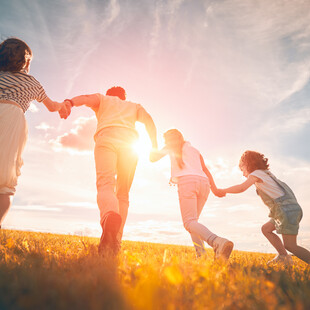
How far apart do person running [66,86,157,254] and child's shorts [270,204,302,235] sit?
2892mm

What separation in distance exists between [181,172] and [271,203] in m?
2.08

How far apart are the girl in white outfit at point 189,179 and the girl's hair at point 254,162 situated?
96 centimetres

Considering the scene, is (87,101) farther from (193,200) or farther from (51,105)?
(193,200)

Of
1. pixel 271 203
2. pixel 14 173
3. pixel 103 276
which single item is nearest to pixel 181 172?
pixel 271 203

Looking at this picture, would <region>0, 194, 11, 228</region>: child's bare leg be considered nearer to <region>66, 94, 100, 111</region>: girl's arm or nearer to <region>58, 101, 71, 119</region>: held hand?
<region>58, 101, 71, 119</region>: held hand

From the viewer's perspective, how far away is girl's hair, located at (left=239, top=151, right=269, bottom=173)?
5.75 meters

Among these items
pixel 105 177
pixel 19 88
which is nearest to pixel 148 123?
pixel 105 177

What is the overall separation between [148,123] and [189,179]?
4.57 ft

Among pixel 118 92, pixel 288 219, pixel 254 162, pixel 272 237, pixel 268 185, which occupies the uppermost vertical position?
pixel 118 92

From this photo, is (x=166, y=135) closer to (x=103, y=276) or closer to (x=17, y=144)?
(x=17, y=144)

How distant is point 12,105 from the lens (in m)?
3.63

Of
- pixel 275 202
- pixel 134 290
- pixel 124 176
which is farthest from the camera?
pixel 275 202

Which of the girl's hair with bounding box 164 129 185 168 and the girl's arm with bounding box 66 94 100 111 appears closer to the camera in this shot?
the girl's arm with bounding box 66 94 100 111

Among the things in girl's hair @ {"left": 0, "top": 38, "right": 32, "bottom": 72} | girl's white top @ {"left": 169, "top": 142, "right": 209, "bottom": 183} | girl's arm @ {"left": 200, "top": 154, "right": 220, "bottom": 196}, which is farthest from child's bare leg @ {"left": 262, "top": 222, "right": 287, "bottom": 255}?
girl's hair @ {"left": 0, "top": 38, "right": 32, "bottom": 72}
